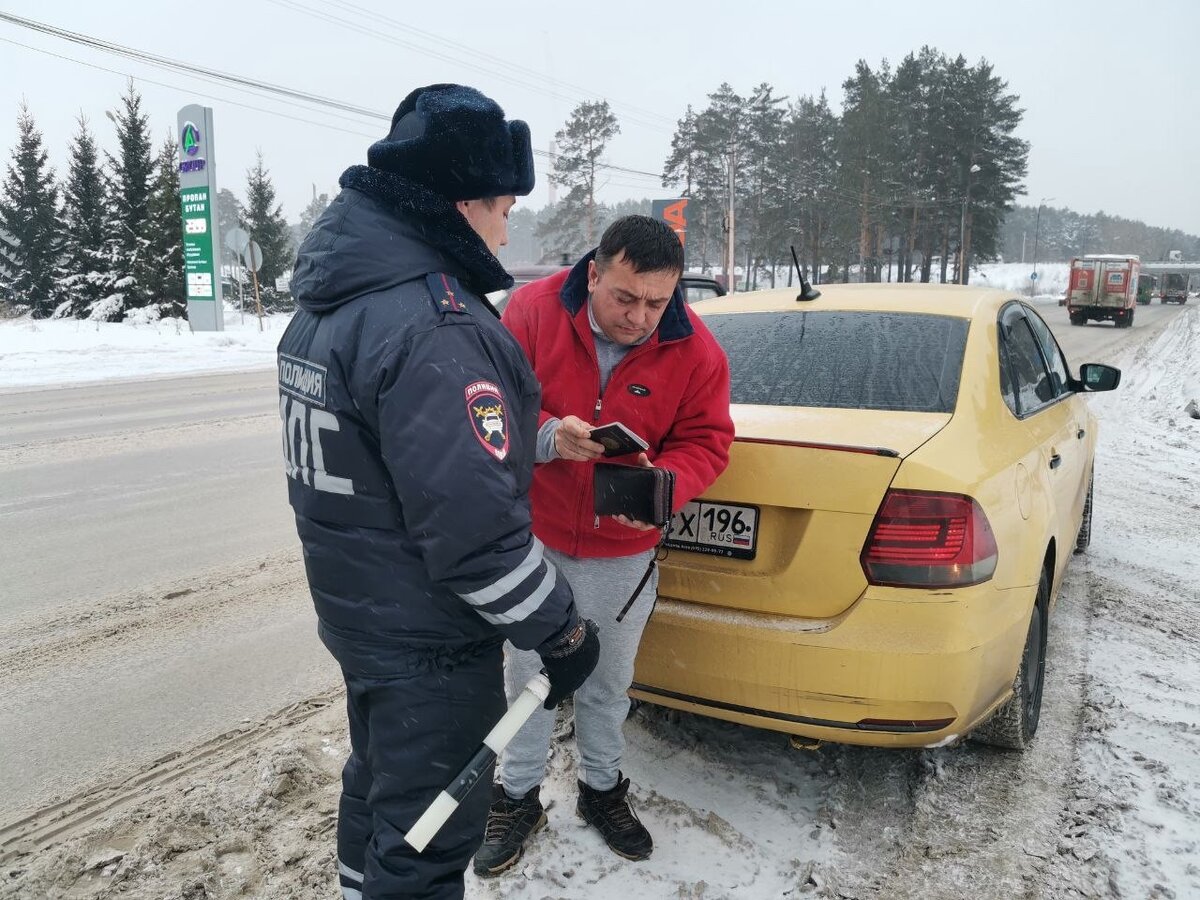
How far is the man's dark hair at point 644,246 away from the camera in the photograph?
224 cm

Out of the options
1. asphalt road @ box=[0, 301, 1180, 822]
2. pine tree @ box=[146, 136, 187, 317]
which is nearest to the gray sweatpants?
asphalt road @ box=[0, 301, 1180, 822]

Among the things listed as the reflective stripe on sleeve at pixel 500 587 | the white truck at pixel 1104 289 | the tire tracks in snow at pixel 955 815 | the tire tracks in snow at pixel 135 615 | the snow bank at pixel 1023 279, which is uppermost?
the snow bank at pixel 1023 279

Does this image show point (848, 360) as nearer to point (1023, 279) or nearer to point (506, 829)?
point (506, 829)

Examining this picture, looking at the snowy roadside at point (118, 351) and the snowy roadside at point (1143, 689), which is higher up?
the snowy roadside at point (118, 351)

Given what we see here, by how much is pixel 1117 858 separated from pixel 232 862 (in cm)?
253

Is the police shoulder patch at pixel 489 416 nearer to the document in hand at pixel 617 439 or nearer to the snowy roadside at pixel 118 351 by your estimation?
the document in hand at pixel 617 439

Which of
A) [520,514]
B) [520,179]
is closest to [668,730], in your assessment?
[520,514]

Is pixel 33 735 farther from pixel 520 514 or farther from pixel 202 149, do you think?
pixel 202 149

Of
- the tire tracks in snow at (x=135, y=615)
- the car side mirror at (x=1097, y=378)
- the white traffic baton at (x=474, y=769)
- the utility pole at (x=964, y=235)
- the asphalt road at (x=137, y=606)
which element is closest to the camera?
the white traffic baton at (x=474, y=769)

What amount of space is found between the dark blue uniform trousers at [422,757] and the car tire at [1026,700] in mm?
1894

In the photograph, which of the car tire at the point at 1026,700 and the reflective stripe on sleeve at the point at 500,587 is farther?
the car tire at the point at 1026,700

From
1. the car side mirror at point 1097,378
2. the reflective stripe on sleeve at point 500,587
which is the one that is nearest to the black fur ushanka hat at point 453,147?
the reflective stripe on sleeve at point 500,587

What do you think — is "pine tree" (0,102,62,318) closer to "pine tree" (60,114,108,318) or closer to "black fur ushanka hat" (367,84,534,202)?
"pine tree" (60,114,108,318)

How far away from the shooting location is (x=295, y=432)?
67.5 inches
